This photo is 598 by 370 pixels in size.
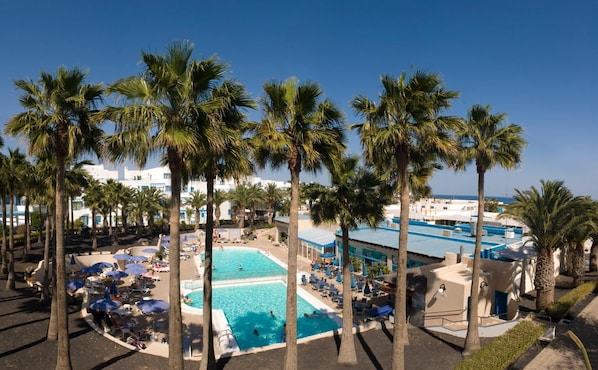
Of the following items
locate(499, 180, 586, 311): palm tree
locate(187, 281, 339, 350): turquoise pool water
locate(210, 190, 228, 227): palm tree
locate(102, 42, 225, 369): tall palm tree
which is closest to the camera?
locate(102, 42, 225, 369): tall palm tree

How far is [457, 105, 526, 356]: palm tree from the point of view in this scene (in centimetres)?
1371

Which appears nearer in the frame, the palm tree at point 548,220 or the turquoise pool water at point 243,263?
the palm tree at point 548,220

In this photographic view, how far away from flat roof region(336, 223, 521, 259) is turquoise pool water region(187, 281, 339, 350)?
24.7 ft

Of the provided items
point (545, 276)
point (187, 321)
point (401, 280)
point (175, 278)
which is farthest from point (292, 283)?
point (545, 276)

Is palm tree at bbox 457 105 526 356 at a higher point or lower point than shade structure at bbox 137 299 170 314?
higher

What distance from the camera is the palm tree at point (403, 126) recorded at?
36.1ft

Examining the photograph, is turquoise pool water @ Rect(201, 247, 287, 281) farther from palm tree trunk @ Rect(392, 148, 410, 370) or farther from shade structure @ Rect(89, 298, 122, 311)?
palm tree trunk @ Rect(392, 148, 410, 370)

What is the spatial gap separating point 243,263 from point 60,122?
31025 millimetres

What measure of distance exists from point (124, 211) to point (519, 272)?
5015cm

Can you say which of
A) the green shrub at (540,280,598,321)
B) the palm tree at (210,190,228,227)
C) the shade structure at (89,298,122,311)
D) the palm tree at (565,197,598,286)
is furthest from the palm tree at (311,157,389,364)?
the palm tree at (210,190,228,227)

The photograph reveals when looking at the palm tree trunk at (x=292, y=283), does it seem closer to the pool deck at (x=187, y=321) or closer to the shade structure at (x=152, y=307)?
the pool deck at (x=187, y=321)

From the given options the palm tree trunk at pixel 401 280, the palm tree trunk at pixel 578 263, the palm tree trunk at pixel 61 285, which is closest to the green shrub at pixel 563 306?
the palm tree trunk at pixel 578 263

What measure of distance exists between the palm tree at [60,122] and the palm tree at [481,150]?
1388cm

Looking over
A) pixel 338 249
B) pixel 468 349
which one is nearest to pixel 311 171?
pixel 468 349
